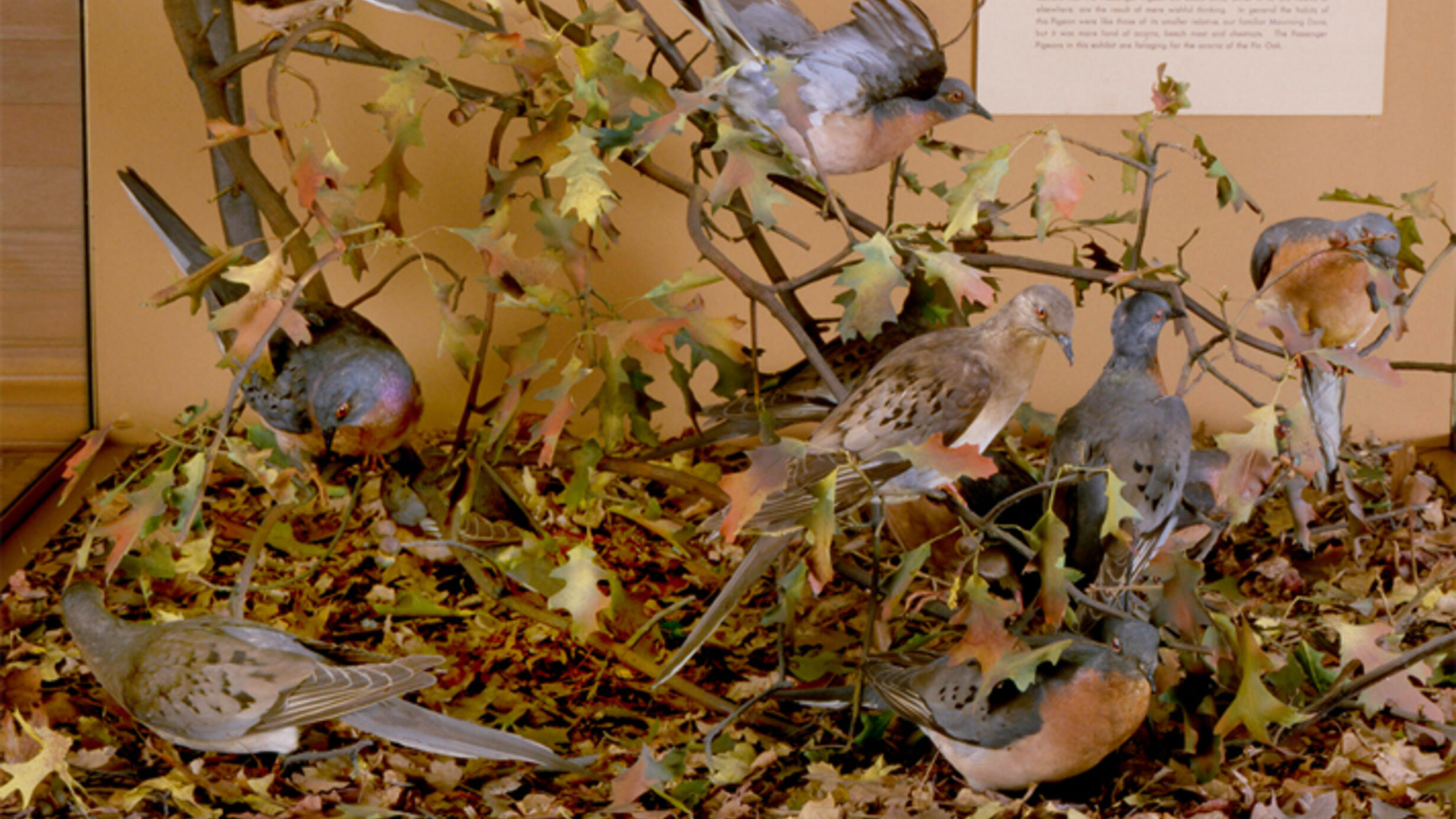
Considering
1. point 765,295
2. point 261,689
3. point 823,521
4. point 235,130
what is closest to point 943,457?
point 823,521

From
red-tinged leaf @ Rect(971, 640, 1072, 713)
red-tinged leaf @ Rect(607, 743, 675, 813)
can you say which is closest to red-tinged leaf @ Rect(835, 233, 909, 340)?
red-tinged leaf @ Rect(971, 640, 1072, 713)

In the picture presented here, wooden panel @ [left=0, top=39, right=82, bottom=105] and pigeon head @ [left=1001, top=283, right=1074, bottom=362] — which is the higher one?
wooden panel @ [left=0, top=39, right=82, bottom=105]

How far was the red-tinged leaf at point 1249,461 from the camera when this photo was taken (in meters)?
0.90

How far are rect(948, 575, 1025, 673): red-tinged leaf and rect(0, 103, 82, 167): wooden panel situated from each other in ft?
4.27

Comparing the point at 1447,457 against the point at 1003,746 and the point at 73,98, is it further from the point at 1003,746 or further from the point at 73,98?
the point at 73,98

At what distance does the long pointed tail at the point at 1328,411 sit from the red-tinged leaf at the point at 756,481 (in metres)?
0.80

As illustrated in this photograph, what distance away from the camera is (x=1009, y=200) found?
5.82 feet

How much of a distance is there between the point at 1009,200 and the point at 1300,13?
1.47 feet

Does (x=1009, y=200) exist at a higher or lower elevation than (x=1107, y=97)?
lower

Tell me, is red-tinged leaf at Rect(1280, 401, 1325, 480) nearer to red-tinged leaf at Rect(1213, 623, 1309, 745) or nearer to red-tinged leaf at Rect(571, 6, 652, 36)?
red-tinged leaf at Rect(1213, 623, 1309, 745)

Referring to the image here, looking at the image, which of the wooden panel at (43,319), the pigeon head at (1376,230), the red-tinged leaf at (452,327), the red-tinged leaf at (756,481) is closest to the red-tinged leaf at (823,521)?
the red-tinged leaf at (756,481)

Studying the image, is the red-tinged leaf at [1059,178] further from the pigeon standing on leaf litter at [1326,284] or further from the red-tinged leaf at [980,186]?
the pigeon standing on leaf litter at [1326,284]

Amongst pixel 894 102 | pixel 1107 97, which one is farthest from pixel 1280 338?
pixel 1107 97

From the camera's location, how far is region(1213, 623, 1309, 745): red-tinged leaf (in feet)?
2.97
